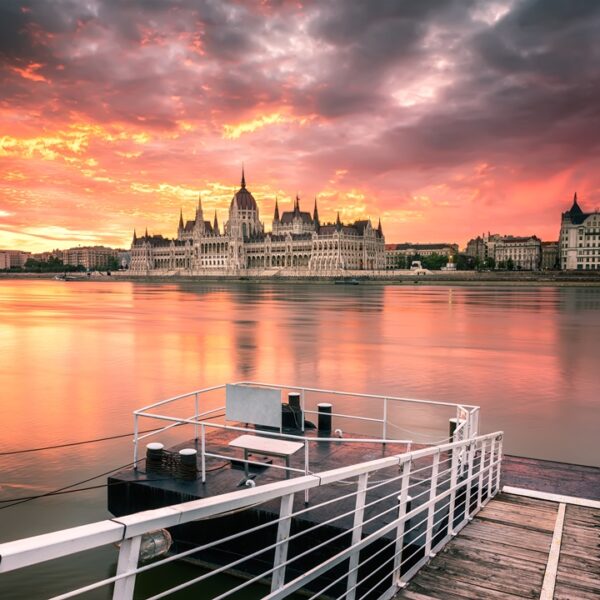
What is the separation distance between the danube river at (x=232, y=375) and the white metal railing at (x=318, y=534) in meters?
2.29

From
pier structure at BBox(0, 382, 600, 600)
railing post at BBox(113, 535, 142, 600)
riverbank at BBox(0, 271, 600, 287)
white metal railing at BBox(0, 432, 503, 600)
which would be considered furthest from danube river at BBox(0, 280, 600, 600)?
riverbank at BBox(0, 271, 600, 287)

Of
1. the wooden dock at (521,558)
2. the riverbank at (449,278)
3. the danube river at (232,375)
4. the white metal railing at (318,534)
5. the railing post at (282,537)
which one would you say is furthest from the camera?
the riverbank at (449,278)

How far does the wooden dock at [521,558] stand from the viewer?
16.6 ft

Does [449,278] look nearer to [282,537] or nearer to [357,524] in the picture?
[357,524]

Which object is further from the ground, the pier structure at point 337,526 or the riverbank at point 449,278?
the riverbank at point 449,278

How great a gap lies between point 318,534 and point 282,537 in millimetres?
3543

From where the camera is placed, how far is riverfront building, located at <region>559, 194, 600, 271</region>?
500ft

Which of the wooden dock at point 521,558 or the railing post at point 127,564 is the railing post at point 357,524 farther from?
the railing post at point 127,564

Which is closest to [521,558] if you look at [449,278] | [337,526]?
[337,526]

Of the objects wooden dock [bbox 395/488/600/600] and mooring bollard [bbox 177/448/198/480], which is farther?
mooring bollard [bbox 177/448/198/480]

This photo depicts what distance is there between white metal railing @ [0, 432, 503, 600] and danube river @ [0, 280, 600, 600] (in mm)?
2290

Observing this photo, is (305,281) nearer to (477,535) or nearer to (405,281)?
(405,281)

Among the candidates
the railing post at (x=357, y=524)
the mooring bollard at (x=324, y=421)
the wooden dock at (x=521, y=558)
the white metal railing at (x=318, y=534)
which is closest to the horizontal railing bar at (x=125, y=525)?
the white metal railing at (x=318, y=534)

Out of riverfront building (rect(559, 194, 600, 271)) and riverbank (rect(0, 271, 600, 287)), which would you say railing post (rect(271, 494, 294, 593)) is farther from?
riverfront building (rect(559, 194, 600, 271))
